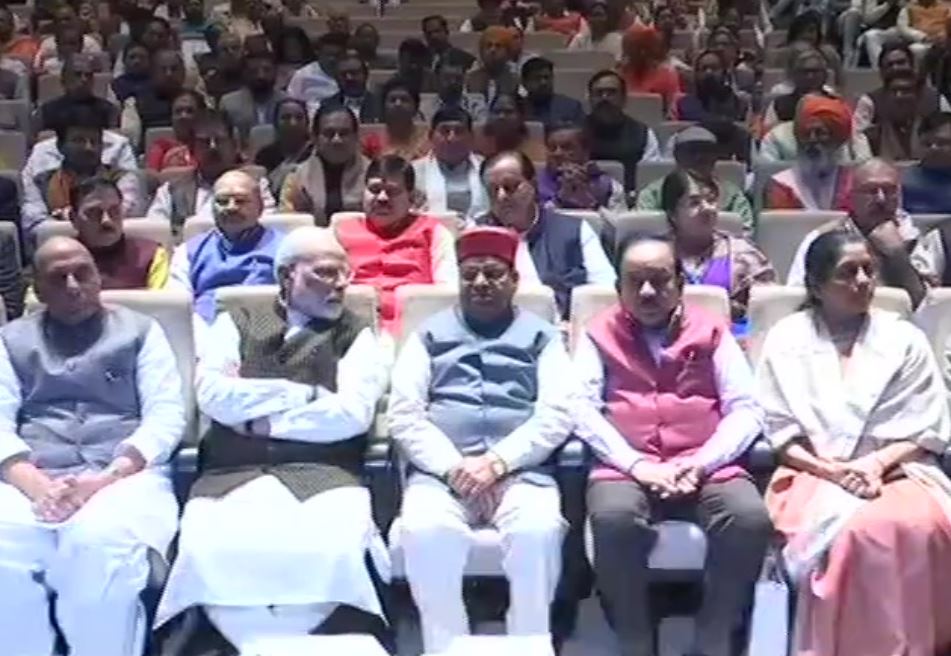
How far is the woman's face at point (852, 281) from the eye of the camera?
3.61m

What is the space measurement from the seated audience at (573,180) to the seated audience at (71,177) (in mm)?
1287

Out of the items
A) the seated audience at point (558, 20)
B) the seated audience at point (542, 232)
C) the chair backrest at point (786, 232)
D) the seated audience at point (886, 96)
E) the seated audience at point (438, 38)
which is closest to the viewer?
the seated audience at point (542, 232)

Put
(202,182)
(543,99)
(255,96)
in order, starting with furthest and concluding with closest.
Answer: (255,96) → (543,99) → (202,182)

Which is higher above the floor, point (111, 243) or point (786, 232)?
point (111, 243)

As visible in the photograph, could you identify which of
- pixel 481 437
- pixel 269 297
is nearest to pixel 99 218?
pixel 269 297

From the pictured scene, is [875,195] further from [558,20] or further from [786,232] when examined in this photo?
[558,20]

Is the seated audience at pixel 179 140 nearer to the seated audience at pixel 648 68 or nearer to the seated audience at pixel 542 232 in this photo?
the seated audience at pixel 542 232

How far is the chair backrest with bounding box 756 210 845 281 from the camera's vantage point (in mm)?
4746

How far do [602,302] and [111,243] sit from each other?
132cm

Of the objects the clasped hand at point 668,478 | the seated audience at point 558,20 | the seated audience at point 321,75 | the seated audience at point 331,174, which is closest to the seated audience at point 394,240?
the seated audience at point 331,174

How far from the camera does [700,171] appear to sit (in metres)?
4.87

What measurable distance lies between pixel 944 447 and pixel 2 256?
2546mm

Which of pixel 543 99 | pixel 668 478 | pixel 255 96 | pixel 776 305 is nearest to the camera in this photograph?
pixel 668 478

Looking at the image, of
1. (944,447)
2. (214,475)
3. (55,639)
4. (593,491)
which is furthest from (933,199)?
(55,639)
